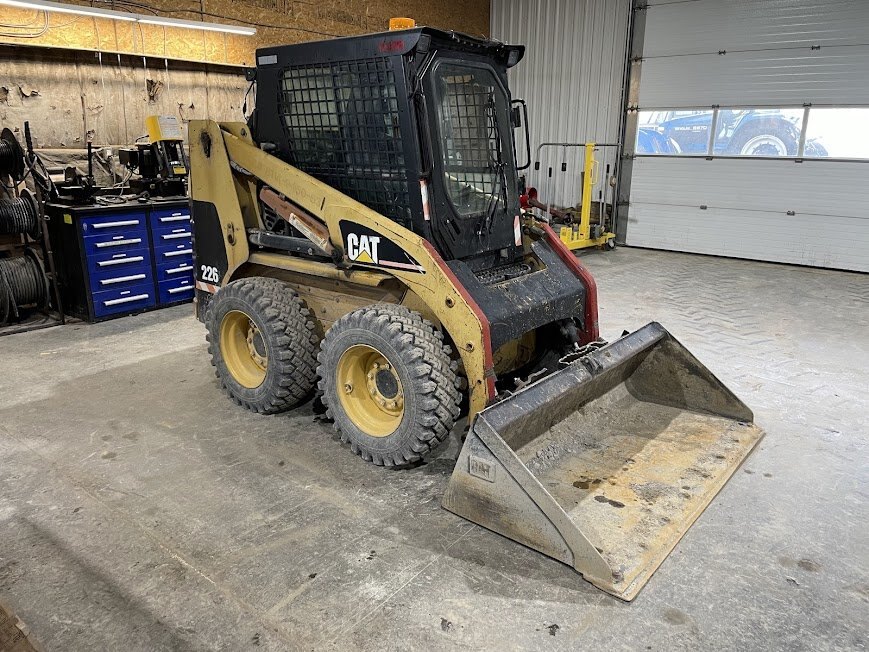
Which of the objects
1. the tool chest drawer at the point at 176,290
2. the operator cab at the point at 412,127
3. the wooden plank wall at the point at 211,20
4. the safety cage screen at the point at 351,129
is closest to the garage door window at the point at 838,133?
the wooden plank wall at the point at 211,20

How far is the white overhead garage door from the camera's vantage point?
29.9 feet

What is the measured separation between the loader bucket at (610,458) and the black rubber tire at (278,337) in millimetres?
1478

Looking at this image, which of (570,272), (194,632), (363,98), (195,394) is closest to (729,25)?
(570,272)

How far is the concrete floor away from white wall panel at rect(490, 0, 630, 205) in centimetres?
764

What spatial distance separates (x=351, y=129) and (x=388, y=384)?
1495 mm

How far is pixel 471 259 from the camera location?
388 centimetres

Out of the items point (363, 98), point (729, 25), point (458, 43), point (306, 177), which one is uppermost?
point (729, 25)

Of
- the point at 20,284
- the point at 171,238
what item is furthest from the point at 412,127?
the point at 20,284

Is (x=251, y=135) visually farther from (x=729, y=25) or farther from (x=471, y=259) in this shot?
(x=729, y=25)

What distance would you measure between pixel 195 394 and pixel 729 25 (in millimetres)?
9355

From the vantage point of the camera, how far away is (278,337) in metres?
4.09

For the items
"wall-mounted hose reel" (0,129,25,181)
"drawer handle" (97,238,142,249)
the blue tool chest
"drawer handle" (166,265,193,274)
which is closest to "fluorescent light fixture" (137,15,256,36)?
"wall-mounted hose reel" (0,129,25,181)

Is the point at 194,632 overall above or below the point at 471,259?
below

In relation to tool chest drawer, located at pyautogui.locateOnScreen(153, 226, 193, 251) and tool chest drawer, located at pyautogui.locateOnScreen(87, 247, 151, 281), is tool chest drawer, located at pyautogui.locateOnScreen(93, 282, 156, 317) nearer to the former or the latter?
tool chest drawer, located at pyautogui.locateOnScreen(87, 247, 151, 281)
